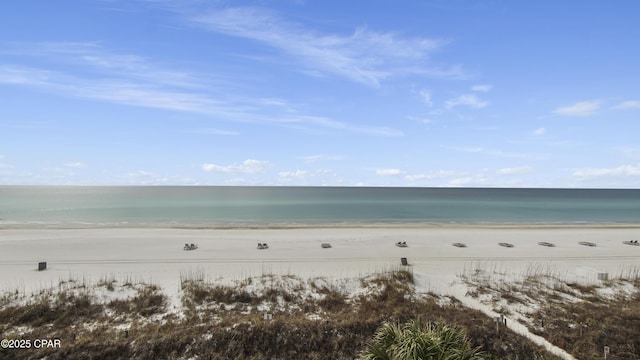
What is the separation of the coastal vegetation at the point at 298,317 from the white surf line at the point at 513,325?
0.32 meters

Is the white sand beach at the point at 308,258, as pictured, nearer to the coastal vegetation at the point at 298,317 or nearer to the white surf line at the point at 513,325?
the white surf line at the point at 513,325

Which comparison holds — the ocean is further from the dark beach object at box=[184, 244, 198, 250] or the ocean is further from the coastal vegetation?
the coastal vegetation

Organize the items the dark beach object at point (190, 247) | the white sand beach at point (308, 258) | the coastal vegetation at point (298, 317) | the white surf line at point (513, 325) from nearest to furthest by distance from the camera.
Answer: the coastal vegetation at point (298, 317) → the white surf line at point (513, 325) → the white sand beach at point (308, 258) → the dark beach object at point (190, 247)

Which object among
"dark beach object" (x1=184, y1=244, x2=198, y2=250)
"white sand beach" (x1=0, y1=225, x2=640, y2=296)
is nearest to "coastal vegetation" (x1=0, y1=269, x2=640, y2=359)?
"white sand beach" (x1=0, y1=225, x2=640, y2=296)

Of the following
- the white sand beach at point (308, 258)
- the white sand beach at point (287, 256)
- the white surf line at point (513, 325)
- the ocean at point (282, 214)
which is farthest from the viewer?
the ocean at point (282, 214)

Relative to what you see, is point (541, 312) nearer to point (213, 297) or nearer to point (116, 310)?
point (213, 297)

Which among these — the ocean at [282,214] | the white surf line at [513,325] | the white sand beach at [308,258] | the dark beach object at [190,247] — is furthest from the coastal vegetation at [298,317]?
the ocean at [282,214]

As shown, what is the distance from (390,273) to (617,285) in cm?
1172

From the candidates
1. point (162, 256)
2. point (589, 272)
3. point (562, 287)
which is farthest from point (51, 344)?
point (589, 272)

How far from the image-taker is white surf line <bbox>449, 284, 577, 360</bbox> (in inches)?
441

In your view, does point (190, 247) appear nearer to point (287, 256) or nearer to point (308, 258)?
point (287, 256)

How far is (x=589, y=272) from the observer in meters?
20.2

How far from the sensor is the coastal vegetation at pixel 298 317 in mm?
10789

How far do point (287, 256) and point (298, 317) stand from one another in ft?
35.9
